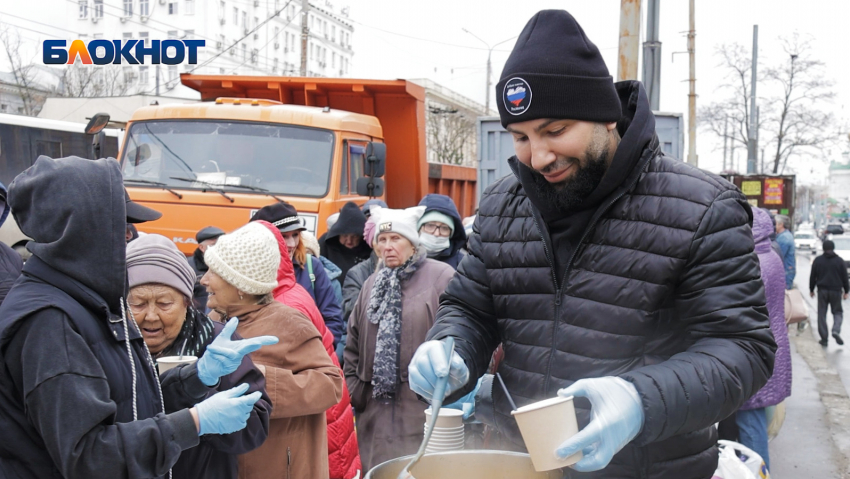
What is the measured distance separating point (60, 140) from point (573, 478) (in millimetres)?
13468

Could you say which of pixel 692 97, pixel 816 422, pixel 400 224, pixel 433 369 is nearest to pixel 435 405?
pixel 433 369

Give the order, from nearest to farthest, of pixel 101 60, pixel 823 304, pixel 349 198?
pixel 349 198 → pixel 823 304 → pixel 101 60

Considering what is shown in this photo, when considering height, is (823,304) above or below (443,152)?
below

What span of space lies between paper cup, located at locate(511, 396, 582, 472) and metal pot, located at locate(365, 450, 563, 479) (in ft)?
0.78

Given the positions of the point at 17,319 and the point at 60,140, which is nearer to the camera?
the point at 17,319

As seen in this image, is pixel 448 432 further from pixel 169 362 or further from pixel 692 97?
pixel 692 97

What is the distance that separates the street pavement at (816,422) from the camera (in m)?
6.54

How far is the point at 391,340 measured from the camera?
14.3 feet

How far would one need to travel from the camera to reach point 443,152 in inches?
1679

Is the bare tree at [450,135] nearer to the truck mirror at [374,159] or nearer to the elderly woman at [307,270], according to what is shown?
the truck mirror at [374,159]

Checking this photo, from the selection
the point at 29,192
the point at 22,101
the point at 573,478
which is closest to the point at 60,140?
the point at 29,192

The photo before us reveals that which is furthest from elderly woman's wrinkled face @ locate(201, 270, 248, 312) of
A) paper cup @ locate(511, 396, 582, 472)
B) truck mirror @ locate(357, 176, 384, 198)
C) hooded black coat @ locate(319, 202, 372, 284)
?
truck mirror @ locate(357, 176, 384, 198)

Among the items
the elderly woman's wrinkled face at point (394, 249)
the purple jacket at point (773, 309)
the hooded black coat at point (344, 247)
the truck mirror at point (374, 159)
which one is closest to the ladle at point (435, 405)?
the elderly woman's wrinkled face at point (394, 249)

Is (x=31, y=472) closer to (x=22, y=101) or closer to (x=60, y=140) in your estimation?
(x=60, y=140)
